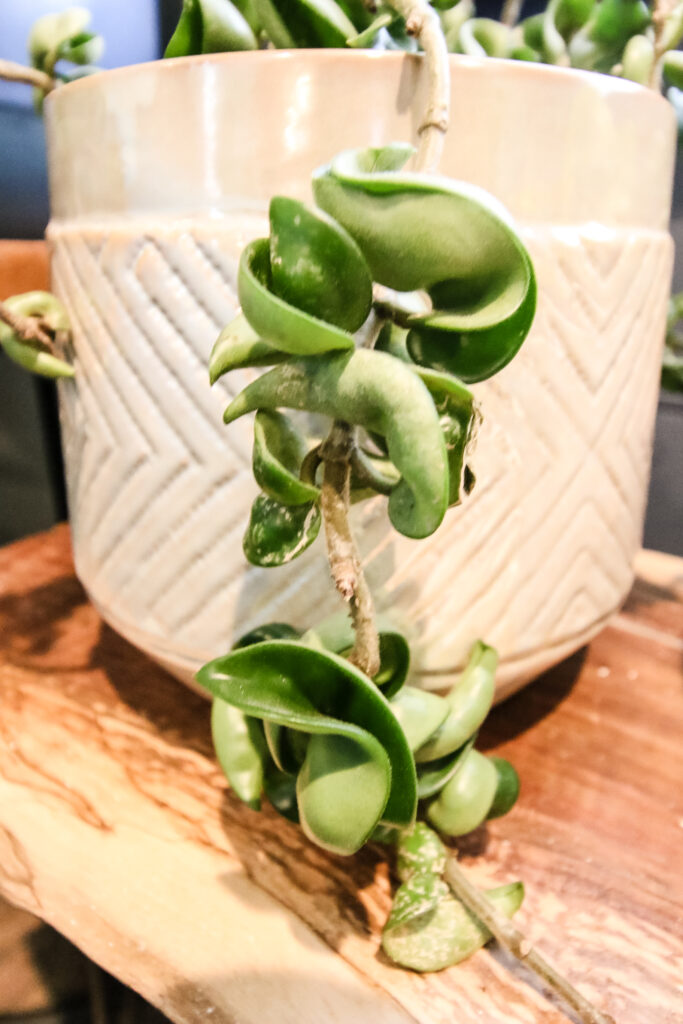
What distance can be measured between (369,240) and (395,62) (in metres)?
0.08

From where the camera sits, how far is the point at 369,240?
10 cm

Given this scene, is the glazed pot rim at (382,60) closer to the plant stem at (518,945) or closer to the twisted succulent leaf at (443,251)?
the twisted succulent leaf at (443,251)

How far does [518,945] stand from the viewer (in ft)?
0.53

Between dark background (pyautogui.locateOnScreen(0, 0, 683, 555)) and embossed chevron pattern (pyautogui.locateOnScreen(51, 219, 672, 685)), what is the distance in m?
0.26

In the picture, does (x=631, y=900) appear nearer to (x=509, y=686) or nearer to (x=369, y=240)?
(x=509, y=686)

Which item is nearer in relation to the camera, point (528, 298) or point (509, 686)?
point (528, 298)

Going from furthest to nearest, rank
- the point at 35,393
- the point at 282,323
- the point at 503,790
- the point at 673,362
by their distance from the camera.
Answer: the point at 35,393 < the point at 673,362 < the point at 503,790 < the point at 282,323

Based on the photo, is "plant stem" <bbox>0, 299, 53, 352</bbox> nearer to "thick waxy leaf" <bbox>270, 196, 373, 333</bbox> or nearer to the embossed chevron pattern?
the embossed chevron pattern

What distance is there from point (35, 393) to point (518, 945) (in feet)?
1.33

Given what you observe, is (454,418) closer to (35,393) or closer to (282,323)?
(282,323)

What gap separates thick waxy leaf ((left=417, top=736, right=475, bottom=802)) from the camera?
17 cm

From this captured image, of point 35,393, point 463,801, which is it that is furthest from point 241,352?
point 35,393

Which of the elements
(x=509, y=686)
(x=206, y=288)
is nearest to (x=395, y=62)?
(x=206, y=288)

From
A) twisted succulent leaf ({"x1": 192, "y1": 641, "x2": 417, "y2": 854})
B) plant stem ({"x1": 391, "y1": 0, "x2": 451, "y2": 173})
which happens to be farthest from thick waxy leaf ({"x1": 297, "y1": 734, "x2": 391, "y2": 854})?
plant stem ({"x1": 391, "y1": 0, "x2": 451, "y2": 173})
